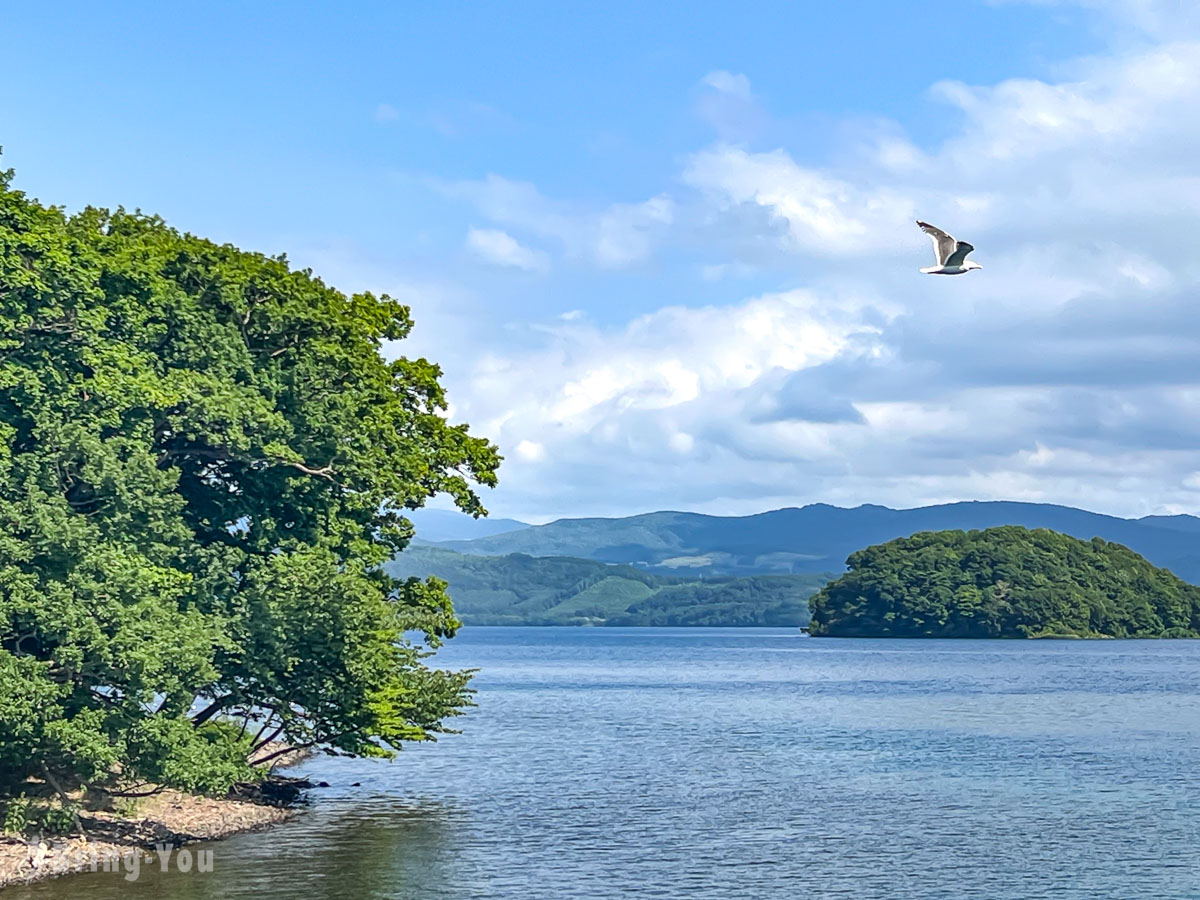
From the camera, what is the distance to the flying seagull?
3228 cm

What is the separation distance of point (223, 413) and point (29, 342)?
5982 mm

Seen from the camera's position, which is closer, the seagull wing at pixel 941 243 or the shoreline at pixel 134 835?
the seagull wing at pixel 941 243

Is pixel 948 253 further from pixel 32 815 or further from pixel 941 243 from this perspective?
pixel 32 815

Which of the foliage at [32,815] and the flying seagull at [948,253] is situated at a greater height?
the flying seagull at [948,253]

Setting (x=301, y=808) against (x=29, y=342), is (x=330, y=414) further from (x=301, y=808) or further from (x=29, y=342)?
(x=301, y=808)

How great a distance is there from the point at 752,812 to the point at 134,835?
904 inches

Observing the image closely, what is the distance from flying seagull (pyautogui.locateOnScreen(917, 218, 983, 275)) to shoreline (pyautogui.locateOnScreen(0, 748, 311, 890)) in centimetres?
2848

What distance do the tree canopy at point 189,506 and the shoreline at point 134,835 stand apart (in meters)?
1.73

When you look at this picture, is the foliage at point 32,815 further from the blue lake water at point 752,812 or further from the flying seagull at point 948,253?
the flying seagull at point 948,253

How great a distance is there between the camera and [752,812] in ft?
177

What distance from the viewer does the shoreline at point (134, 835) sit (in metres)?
39.5

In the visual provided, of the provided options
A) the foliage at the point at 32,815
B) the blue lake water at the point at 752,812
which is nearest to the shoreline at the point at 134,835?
the foliage at the point at 32,815

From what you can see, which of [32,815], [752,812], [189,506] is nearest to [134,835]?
[32,815]

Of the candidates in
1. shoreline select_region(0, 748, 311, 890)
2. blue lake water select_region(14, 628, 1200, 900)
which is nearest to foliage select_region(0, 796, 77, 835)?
shoreline select_region(0, 748, 311, 890)
